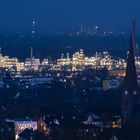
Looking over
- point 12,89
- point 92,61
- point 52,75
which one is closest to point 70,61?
point 92,61

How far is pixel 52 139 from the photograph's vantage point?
25484 mm

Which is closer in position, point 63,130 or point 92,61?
point 63,130

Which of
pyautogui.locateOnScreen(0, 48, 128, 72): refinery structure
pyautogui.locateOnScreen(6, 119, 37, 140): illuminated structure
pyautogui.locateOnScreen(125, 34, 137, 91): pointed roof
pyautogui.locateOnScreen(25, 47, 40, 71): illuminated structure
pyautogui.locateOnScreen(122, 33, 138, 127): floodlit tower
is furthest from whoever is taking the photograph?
pyautogui.locateOnScreen(25, 47, 40, 71): illuminated structure

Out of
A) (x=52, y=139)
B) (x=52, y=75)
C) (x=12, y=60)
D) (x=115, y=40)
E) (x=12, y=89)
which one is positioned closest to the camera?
(x=52, y=139)

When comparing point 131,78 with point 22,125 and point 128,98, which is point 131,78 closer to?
point 128,98

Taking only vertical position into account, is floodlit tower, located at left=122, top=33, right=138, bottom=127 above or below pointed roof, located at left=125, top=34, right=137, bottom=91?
below

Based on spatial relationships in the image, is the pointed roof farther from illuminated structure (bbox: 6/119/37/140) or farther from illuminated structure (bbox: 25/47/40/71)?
illuminated structure (bbox: 25/47/40/71)

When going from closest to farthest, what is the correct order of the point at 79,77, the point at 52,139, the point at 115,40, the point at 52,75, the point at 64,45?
1. the point at 52,139
2. the point at 79,77
3. the point at 52,75
4. the point at 64,45
5. the point at 115,40

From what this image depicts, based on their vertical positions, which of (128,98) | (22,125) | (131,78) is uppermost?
(131,78)


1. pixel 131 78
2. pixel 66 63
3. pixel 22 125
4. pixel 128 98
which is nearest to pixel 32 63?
pixel 66 63

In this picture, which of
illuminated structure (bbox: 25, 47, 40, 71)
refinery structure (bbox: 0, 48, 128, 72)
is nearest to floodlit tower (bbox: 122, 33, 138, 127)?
refinery structure (bbox: 0, 48, 128, 72)

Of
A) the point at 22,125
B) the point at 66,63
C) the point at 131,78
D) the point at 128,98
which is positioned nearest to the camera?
the point at 128,98

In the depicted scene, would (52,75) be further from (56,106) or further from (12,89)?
(56,106)

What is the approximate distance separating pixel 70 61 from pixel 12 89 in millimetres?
28251
